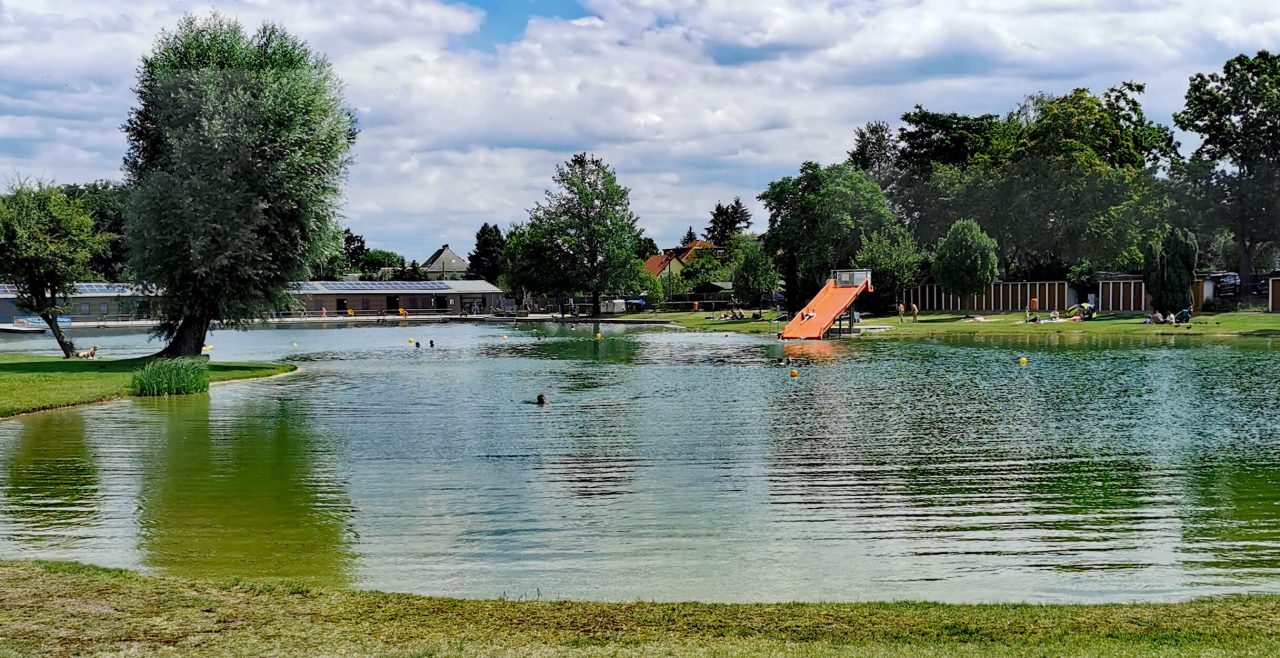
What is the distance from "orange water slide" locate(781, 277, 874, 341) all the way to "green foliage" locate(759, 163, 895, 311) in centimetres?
1839

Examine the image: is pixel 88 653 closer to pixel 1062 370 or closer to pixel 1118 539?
pixel 1118 539

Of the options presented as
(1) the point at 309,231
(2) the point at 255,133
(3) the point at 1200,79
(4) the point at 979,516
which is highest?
(3) the point at 1200,79

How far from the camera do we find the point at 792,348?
56.5 meters

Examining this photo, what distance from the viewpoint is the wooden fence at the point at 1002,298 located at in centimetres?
8306

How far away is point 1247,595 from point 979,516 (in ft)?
16.0

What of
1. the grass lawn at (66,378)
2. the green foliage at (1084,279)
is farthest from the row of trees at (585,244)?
the grass lawn at (66,378)

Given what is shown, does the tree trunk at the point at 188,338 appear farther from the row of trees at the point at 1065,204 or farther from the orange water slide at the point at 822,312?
the row of trees at the point at 1065,204

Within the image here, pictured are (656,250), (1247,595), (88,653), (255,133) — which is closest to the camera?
(88,653)

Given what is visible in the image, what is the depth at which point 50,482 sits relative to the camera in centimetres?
1789

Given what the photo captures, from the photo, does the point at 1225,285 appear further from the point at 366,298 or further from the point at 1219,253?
the point at 366,298

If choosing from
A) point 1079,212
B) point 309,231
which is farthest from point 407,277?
point 309,231

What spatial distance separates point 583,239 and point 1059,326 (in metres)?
58.0

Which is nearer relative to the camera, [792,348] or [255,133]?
[255,133]

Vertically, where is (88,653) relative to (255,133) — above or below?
below
